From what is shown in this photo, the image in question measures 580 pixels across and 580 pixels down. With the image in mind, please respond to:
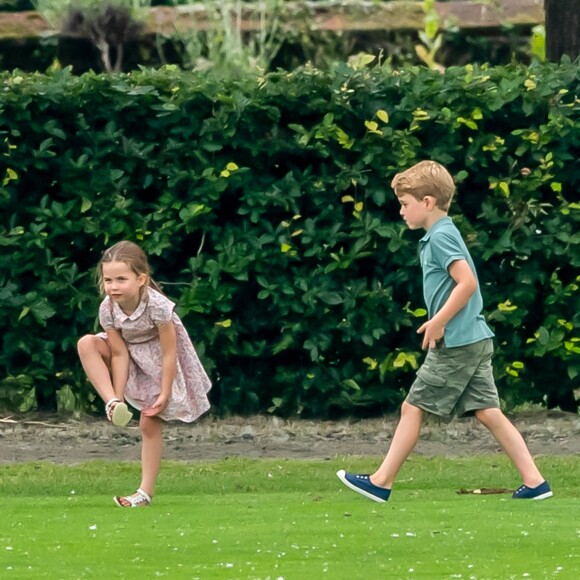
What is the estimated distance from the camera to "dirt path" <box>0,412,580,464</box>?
30.7ft

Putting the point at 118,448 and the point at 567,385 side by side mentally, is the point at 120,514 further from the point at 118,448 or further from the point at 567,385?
the point at 567,385

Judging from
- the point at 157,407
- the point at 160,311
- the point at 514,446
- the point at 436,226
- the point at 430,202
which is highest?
the point at 430,202

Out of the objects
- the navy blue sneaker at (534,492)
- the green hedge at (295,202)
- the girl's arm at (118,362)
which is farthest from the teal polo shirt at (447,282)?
the green hedge at (295,202)

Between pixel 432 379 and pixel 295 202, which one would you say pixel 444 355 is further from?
pixel 295 202

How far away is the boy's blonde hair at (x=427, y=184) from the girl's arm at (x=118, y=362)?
4.85 feet

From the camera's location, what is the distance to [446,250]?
7379 millimetres

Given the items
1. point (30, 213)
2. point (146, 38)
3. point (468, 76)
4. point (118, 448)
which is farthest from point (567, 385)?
point (146, 38)

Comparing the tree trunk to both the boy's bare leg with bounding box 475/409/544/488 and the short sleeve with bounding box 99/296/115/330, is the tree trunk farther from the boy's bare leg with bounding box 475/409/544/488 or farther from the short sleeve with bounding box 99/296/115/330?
the short sleeve with bounding box 99/296/115/330

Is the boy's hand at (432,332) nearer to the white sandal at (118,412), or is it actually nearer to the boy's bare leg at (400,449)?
the boy's bare leg at (400,449)

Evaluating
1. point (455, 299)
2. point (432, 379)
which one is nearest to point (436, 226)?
point (455, 299)

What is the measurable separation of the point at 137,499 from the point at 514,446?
5.71ft

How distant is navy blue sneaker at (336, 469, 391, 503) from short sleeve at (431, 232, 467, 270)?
3.43 ft

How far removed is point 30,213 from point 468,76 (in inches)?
113

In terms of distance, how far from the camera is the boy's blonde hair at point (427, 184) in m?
7.51
